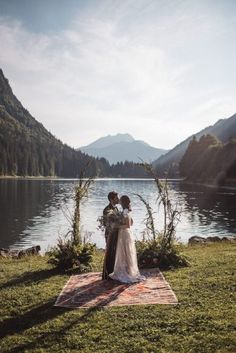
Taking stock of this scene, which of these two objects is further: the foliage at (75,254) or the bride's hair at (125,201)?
the foliage at (75,254)

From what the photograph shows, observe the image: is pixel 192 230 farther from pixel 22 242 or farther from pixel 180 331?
pixel 180 331

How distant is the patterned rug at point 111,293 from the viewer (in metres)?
13.4

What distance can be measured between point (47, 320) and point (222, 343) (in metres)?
5.12

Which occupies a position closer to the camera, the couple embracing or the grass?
the grass

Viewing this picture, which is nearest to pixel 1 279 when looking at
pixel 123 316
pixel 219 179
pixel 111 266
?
pixel 111 266

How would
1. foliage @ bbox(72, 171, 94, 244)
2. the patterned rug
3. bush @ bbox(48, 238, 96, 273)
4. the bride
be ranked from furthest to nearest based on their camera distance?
foliage @ bbox(72, 171, 94, 244) < bush @ bbox(48, 238, 96, 273) < the bride < the patterned rug

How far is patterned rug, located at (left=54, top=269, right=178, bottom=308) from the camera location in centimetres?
1338

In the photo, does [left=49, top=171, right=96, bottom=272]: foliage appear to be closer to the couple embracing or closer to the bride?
the couple embracing

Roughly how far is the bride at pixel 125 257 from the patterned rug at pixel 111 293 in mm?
366

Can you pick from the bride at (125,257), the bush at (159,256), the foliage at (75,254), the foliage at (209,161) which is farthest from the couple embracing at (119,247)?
the foliage at (209,161)

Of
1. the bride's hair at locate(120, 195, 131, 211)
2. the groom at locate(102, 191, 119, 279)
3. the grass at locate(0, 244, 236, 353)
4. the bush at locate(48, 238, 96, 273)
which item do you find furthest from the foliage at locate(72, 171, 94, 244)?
the grass at locate(0, 244, 236, 353)

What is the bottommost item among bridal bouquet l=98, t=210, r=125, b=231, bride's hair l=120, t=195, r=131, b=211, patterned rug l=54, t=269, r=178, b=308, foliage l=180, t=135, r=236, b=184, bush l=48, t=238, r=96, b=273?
patterned rug l=54, t=269, r=178, b=308

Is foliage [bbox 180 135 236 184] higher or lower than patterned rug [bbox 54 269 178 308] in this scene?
→ higher

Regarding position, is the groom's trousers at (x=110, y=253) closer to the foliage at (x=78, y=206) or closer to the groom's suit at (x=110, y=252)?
the groom's suit at (x=110, y=252)
